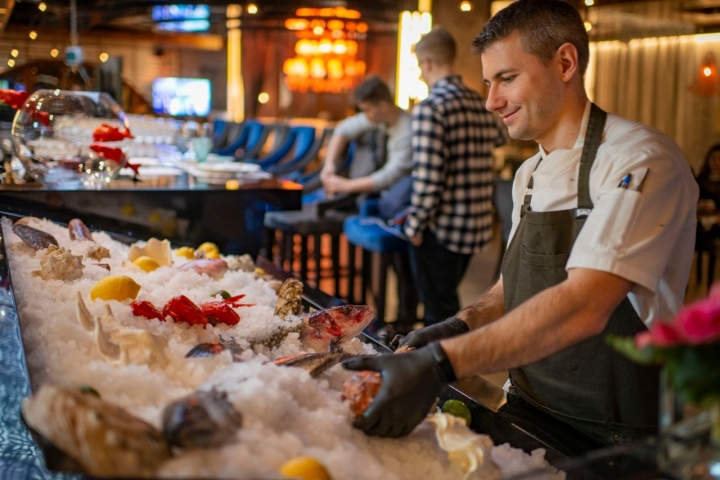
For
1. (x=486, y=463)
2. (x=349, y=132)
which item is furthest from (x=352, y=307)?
(x=349, y=132)

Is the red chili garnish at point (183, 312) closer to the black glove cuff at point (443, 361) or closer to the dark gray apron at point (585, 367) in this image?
the black glove cuff at point (443, 361)

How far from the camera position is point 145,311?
144cm

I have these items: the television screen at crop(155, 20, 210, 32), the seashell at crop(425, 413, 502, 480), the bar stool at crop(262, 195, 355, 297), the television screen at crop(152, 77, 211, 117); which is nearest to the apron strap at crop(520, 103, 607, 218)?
the seashell at crop(425, 413, 502, 480)

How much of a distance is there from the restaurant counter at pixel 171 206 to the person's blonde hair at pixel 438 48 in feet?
4.31

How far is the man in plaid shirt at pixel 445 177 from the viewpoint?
369 cm

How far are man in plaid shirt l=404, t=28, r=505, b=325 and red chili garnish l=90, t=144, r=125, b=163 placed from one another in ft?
5.23

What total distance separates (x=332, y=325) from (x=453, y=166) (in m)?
2.47

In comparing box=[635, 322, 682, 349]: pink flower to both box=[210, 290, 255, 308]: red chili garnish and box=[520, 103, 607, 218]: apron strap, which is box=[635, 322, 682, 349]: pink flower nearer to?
box=[520, 103, 607, 218]: apron strap

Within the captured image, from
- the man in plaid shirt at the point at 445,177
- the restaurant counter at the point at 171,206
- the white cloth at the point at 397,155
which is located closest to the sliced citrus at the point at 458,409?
the restaurant counter at the point at 171,206

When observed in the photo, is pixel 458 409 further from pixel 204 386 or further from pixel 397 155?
pixel 397 155

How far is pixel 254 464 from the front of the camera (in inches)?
33.7

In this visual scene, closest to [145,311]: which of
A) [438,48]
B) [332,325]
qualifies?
[332,325]

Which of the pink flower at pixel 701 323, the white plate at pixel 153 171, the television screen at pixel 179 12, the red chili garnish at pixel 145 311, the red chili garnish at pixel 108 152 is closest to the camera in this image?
the pink flower at pixel 701 323

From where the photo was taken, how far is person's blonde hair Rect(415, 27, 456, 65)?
12.4ft
